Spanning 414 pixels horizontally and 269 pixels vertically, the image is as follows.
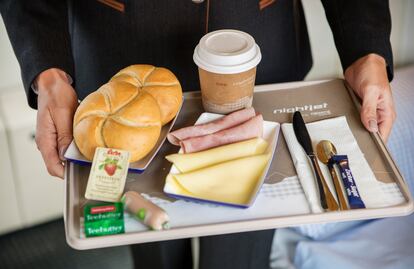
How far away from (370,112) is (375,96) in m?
0.03

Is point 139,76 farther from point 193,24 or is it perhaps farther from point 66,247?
point 66,247

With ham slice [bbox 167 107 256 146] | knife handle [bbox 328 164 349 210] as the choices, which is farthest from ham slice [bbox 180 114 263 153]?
knife handle [bbox 328 164 349 210]

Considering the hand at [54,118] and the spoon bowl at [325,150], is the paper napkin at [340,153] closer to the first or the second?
the spoon bowl at [325,150]

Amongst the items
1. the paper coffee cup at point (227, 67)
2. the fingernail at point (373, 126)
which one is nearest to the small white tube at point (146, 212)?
the paper coffee cup at point (227, 67)

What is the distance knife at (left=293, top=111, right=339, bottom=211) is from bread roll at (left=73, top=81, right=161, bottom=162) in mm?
228

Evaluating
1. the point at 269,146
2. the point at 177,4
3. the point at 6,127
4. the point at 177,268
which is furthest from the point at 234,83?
the point at 6,127

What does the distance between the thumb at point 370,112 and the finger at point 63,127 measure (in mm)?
483

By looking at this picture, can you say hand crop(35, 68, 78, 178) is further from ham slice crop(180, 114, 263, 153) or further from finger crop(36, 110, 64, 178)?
ham slice crop(180, 114, 263, 153)

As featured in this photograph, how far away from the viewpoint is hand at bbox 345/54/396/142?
0.91m

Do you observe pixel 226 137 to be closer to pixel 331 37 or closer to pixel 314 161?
pixel 314 161

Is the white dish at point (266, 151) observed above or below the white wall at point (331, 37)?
above

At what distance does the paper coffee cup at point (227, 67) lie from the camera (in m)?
0.86

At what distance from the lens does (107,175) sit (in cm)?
78

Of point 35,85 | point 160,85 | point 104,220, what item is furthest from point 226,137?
point 35,85
